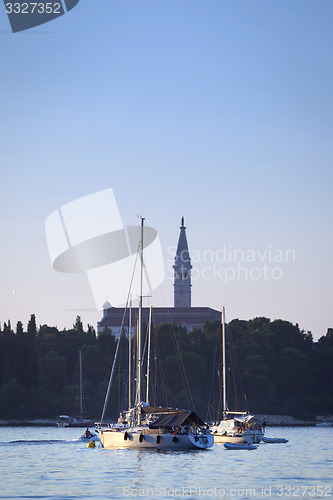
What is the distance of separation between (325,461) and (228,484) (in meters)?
19.6

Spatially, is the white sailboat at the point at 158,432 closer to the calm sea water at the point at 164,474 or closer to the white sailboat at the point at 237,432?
the calm sea water at the point at 164,474

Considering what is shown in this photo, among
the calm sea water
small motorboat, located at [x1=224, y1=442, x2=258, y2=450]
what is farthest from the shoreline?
small motorboat, located at [x1=224, y1=442, x2=258, y2=450]

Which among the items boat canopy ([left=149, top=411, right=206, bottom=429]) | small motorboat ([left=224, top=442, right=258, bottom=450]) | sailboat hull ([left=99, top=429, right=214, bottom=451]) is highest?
→ boat canopy ([left=149, top=411, right=206, bottom=429])

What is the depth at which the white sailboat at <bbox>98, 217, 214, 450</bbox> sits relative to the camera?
7119 cm

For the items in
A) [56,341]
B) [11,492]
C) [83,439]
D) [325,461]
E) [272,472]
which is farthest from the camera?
[56,341]

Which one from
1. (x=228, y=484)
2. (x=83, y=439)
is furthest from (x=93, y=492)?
(x=83, y=439)

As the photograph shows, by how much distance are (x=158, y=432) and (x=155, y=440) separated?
0.81 metres

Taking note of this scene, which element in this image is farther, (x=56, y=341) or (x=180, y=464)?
(x=56, y=341)

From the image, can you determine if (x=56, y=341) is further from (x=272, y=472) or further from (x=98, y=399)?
(x=272, y=472)

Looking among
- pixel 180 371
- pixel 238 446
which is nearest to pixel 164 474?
pixel 238 446

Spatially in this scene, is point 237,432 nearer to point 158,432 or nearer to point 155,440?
point 158,432

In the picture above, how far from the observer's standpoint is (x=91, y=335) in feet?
559

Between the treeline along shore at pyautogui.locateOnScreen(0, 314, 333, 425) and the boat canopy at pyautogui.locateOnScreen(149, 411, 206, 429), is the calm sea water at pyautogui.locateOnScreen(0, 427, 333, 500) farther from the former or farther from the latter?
the treeline along shore at pyautogui.locateOnScreen(0, 314, 333, 425)

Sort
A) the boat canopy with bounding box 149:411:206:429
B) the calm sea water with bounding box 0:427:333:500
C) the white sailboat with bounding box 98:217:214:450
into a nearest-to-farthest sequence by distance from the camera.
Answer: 1. the calm sea water with bounding box 0:427:333:500
2. the white sailboat with bounding box 98:217:214:450
3. the boat canopy with bounding box 149:411:206:429
